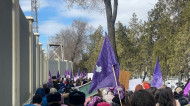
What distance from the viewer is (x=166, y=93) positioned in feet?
16.3

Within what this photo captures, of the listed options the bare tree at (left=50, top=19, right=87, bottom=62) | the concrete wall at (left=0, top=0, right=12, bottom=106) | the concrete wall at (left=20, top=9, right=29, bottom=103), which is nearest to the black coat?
the concrete wall at (left=0, top=0, right=12, bottom=106)

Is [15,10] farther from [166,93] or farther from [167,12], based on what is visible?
[167,12]

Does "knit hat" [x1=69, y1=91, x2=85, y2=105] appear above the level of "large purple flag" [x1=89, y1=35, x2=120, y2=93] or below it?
below

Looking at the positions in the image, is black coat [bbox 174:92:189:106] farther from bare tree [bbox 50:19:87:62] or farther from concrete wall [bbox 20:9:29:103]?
bare tree [bbox 50:19:87:62]

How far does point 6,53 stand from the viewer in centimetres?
585

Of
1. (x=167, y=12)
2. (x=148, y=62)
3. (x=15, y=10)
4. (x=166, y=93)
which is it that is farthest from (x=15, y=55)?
(x=148, y=62)

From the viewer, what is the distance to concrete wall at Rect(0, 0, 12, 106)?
5426 millimetres

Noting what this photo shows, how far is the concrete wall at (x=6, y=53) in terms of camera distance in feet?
17.8

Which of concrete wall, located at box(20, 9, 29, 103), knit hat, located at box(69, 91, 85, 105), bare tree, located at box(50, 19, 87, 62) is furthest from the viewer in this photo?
bare tree, located at box(50, 19, 87, 62)

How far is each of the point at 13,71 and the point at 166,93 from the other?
368cm

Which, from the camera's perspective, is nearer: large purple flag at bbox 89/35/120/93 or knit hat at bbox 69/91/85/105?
knit hat at bbox 69/91/85/105

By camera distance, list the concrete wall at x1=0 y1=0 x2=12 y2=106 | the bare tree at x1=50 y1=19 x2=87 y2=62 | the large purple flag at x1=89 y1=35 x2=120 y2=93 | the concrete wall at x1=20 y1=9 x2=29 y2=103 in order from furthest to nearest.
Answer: the bare tree at x1=50 y1=19 x2=87 y2=62, the concrete wall at x1=20 y1=9 x2=29 y2=103, the large purple flag at x1=89 y1=35 x2=120 y2=93, the concrete wall at x1=0 y1=0 x2=12 y2=106

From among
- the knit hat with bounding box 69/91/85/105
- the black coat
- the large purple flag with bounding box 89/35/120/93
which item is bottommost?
the black coat

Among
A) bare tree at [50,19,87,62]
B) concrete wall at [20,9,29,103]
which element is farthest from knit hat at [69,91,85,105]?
bare tree at [50,19,87,62]
